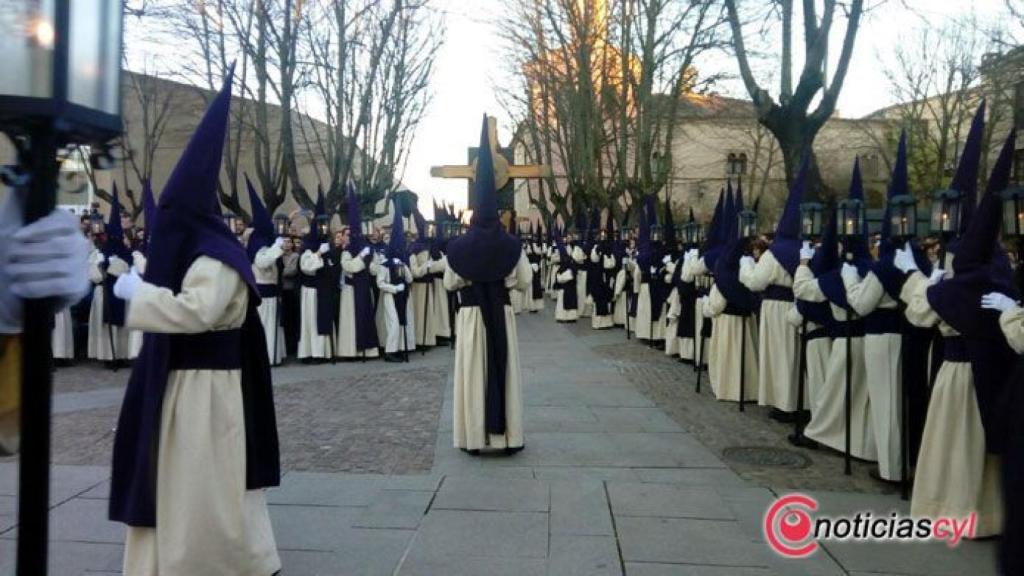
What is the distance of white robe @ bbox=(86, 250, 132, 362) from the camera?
13.2 meters

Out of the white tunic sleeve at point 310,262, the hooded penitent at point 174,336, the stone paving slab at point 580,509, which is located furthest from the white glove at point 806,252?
the white tunic sleeve at point 310,262

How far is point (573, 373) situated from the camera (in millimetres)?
12391

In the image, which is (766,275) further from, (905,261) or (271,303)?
(271,303)

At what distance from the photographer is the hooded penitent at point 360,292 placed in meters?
14.0

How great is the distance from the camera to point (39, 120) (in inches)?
86.6

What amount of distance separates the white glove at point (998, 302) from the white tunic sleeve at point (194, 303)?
14.4 feet

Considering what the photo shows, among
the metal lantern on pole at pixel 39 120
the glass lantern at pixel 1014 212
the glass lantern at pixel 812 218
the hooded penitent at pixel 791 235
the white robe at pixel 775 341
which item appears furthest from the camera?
the white robe at pixel 775 341

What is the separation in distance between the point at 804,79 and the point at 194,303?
1018 centimetres

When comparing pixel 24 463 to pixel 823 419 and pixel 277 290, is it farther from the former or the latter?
pixel 277 290

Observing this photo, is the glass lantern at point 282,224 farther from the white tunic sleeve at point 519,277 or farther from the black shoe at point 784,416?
the black shoe at point 784,416

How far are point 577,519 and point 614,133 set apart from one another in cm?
2212

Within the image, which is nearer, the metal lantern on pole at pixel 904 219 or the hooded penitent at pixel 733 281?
the metal lantern on pole at pixel 904 219

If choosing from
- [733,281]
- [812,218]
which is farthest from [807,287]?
[733,281]

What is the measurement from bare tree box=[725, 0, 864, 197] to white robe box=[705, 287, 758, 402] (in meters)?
2.33
